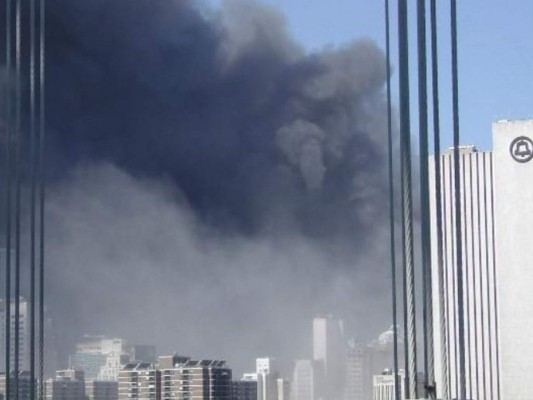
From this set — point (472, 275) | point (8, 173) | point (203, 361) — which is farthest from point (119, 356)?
point (8, 173)

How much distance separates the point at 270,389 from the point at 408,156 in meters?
37.8

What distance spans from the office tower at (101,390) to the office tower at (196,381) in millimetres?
2270

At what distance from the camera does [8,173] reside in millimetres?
9414

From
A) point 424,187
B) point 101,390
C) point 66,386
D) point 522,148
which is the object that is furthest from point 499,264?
point 424,187

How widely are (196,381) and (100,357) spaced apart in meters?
8.19

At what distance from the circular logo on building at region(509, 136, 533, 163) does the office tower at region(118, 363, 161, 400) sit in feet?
31.6

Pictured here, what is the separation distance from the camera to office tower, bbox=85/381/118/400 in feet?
132

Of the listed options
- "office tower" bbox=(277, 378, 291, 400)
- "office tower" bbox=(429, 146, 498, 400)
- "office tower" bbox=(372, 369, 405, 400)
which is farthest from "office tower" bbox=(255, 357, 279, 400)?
"office tower" bbox=(429, 146, 498, 400)

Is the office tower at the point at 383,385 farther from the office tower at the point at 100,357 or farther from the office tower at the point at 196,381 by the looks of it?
the office tower at the point at 100,357

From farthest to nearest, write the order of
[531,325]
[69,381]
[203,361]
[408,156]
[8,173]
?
[69,381]
[203,361]
[531,325]
[8,173]
[408,156]

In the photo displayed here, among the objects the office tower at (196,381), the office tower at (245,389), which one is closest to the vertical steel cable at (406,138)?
the office tower at (196,381)

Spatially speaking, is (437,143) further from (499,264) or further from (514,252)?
(499,264)

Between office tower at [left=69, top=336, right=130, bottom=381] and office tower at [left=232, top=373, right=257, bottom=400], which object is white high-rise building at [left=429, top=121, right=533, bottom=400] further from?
office tower at [left=69, top=336, right=130, bottom=381]

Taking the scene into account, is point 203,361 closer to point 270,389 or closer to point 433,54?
point 270,389
